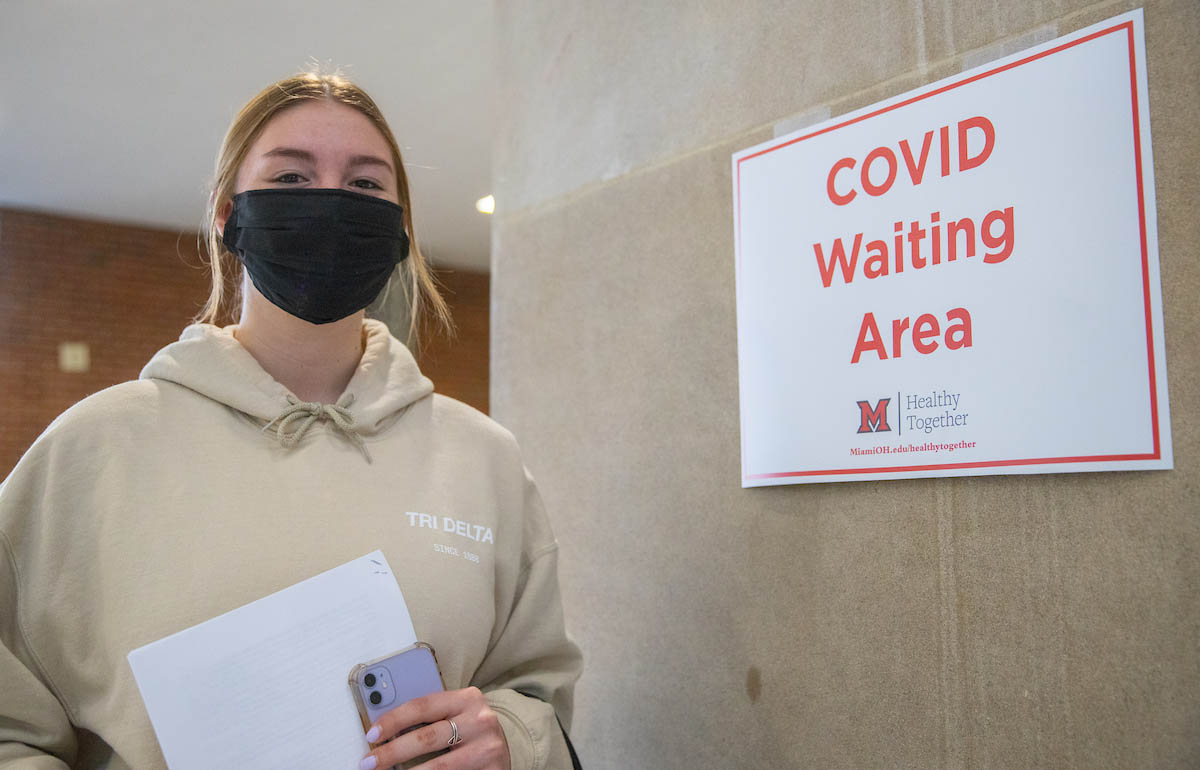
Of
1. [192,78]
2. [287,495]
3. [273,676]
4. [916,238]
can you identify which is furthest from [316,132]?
[192,78]

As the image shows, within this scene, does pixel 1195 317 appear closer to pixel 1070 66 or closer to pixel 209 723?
pixel 1070 66

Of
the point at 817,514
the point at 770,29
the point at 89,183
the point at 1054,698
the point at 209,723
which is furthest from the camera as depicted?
the point at 89,183

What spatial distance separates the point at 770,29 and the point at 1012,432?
29.4 inches

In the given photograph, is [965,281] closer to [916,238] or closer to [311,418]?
[916,238]

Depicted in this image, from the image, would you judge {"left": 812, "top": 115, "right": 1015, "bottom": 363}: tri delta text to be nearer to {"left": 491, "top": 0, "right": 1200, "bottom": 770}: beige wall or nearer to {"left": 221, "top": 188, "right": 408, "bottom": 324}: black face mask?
{"left": 491, "top": 0, "right": 1200, "bottom": 770}: beige wall

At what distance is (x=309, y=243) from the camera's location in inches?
45.8

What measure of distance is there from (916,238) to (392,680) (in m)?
0.85

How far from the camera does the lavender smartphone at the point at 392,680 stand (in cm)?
100

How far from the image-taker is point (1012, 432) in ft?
3.72

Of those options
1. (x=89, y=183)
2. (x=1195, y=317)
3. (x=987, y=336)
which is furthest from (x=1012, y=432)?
(x=89, y=183)

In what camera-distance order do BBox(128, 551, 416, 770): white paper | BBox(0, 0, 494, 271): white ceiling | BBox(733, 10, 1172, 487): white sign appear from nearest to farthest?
BBox(128, 551, 416, 770): white paper
BBox(733, 10, 1172, 487): white sign
BBox(0, 0, 494, 271): white ceiling

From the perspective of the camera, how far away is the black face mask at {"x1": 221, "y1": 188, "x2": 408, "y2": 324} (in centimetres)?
116

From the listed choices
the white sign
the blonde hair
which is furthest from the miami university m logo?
the blonde hair

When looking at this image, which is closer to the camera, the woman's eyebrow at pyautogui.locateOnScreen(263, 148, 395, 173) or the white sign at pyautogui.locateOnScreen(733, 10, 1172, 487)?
the white sign at pyautogui.locateOnScreen(733, 10, 1172, 487)
